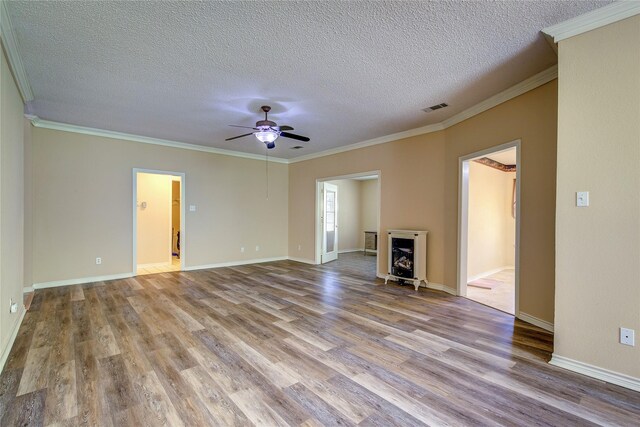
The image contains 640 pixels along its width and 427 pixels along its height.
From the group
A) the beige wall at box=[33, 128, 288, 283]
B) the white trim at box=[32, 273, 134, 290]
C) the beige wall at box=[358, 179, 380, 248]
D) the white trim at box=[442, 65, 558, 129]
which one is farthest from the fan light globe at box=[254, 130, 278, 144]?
the beige wall at box=[358, 179, 380, 248]

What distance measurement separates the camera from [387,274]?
5336 millimetres

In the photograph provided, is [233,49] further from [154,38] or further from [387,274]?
[387,274]

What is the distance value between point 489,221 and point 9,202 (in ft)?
24.5

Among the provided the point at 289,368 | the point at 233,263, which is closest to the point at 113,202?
the point at 233,263

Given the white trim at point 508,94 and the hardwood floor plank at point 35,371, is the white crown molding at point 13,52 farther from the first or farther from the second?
the white trim at point 508,94

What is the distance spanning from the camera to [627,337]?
2127 mm

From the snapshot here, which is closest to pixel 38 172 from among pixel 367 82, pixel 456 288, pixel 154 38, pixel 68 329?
pixel 68 329

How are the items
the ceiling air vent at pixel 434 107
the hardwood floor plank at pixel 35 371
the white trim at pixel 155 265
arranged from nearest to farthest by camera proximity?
the hardwood floor plank at pixel 35 371
the ceiling air vent at pixel 434 107
the white trim at pixel 155 265

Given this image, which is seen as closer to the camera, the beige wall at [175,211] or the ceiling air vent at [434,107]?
the ceiling air vent at [434,107]

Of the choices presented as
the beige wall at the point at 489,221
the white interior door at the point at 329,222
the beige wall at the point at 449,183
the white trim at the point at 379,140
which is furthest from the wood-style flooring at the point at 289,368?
the white interior door at the point at 329,222

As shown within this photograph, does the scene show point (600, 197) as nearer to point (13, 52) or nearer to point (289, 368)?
point (289, 368)

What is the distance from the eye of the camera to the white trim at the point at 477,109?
311 centimetres

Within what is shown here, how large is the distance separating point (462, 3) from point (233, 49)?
191cm

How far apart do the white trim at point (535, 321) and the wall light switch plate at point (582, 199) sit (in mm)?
1519
